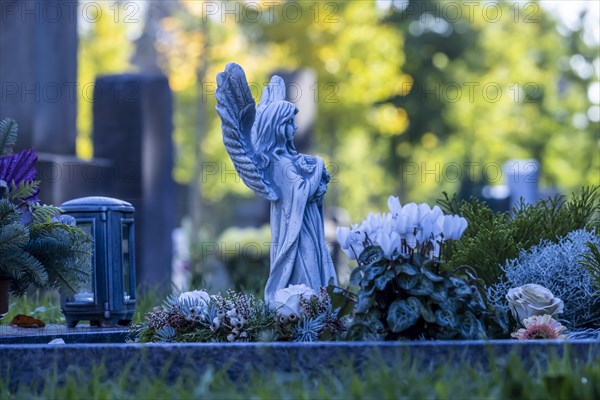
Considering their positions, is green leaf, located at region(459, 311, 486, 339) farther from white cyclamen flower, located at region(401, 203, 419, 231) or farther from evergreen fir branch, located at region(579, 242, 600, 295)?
evergreen fir branch, located at region(579, 242, 600, 295)

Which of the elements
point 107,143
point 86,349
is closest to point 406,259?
point 86,349

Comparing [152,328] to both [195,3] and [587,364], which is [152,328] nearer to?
[587,364]

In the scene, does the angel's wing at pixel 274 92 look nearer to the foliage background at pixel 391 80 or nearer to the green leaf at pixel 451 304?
the green leaf at pixel 451 304

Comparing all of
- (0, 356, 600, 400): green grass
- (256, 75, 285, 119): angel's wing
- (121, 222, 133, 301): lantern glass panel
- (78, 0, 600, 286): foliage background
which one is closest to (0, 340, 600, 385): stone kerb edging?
(0, 356, 600, 400): green grass

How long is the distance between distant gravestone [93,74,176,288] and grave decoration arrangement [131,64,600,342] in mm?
7405

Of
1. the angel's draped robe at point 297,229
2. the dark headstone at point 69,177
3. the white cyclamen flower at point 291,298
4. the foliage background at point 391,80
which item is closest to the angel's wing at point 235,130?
the angel's draped robe at point 297,229

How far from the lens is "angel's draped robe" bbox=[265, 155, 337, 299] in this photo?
226 inches

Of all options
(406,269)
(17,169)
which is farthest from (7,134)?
(406,269)

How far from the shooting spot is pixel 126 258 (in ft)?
22.7

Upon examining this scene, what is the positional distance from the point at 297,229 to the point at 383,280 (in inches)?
42.4

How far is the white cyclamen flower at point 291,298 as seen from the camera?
530cm

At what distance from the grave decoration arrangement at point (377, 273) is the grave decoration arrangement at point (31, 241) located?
20.3 inches

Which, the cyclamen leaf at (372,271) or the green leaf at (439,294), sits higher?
the cyclamen leaf at (372,271)

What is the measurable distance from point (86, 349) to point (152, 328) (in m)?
1.15
